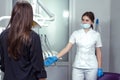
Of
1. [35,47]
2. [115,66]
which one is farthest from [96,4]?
[35,47]

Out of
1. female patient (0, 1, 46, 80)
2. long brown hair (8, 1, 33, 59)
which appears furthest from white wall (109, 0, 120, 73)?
long brown hair (8, 1, 33, 59)

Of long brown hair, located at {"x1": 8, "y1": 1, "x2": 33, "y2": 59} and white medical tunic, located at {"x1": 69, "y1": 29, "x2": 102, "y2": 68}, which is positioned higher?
long brown hair, located at {"x1": 8, "y1": 1, "x2": 33, "y2": 59}

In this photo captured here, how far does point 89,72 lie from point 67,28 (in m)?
1.12

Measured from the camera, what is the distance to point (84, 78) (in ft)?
8.86

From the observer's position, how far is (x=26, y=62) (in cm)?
154

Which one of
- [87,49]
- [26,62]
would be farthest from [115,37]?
[26,62]

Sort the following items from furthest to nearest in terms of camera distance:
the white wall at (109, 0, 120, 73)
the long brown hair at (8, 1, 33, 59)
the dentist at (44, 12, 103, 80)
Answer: the white wall at (109, 0, 120, 73), the dentist at (44, 12, 103, 80), the long brown hair at (8, 1, 33, 59)

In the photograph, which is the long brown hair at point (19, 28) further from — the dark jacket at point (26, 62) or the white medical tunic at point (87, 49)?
the white medical tunic at point (87, 49)

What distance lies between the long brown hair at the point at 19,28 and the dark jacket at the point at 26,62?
1.5 inches

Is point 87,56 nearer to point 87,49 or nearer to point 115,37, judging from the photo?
point 87,49

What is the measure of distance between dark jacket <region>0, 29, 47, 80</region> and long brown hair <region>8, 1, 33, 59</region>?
0.04 metres

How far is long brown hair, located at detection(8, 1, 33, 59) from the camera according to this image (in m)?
1.46

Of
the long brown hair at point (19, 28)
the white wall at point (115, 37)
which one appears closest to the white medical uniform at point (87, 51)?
the white wall at point (115, 37)

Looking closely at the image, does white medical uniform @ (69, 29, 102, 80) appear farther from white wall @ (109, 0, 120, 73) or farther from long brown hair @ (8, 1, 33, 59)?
long brown hair @ (8, 1, 33, 59)
